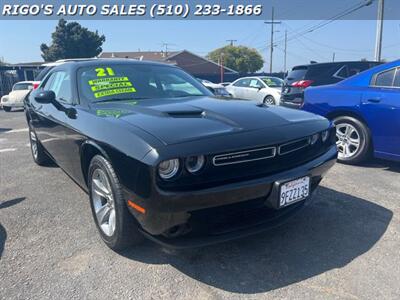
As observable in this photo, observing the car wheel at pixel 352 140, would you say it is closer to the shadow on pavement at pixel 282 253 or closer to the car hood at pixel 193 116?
the shadow on pavement at pixel 282 253

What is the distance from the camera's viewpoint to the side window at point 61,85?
3.52 m

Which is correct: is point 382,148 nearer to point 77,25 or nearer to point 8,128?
point 8,128

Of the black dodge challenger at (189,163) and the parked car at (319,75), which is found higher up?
the parked car at (319,75)

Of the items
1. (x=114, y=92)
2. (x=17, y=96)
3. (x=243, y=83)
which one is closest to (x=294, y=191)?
(x=114, y=92)

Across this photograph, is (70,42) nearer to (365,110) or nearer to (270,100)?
(270,100)

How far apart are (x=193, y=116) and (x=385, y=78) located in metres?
3.22

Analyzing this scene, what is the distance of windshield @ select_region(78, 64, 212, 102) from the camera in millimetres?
3266

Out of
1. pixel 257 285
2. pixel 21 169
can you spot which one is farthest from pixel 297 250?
pixel 21 169

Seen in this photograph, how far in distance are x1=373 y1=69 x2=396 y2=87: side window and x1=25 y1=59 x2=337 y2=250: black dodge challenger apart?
208 centimetres

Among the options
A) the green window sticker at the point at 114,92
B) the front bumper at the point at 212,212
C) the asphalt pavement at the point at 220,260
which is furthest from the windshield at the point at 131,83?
the front bumper at the point at 212,212

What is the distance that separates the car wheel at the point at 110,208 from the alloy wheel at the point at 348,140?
11.5ft

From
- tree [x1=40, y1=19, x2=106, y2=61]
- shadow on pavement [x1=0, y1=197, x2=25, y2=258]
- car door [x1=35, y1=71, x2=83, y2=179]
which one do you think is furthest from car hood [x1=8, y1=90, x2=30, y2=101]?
tree [x1=40, y1=19, x2=106, y2=61]

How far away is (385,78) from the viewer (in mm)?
4551

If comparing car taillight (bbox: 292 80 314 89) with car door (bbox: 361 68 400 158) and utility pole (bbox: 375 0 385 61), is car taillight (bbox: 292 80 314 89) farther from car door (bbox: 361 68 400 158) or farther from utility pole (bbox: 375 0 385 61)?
utility pole (bbox: 375 0 385 61)
